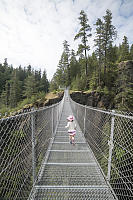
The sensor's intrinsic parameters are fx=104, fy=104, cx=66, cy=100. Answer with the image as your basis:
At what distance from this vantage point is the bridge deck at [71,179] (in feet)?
4.74

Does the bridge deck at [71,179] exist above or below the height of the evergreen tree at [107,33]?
below

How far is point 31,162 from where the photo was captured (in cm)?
162

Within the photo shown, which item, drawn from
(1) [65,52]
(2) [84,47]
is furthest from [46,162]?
(1) [65,52]

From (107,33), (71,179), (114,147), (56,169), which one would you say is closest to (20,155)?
(56,169)

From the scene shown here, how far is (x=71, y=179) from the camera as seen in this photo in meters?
1.69

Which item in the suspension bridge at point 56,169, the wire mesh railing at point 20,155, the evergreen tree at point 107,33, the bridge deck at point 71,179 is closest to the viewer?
the wire mesh railing at point 20,155

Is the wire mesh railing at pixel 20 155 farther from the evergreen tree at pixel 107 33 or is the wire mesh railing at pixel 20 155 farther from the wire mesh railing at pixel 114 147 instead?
the evergreen tree at pixel 107 33

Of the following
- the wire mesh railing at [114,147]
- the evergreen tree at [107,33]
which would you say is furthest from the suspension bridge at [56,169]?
the evergreen tree at [107,33]

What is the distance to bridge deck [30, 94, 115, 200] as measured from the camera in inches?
56.9

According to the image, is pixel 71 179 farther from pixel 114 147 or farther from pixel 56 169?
pixel 114 147

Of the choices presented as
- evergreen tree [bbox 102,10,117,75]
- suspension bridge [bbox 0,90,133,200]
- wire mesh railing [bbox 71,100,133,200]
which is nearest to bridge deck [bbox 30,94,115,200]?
suspension bridge [bbox 0,90,133,200]

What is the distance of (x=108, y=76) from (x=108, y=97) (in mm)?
4093

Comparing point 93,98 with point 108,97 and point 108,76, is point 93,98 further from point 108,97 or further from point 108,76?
point 108,76

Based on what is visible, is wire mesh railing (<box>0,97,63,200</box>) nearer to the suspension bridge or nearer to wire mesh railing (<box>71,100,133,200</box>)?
the suspension bridge
